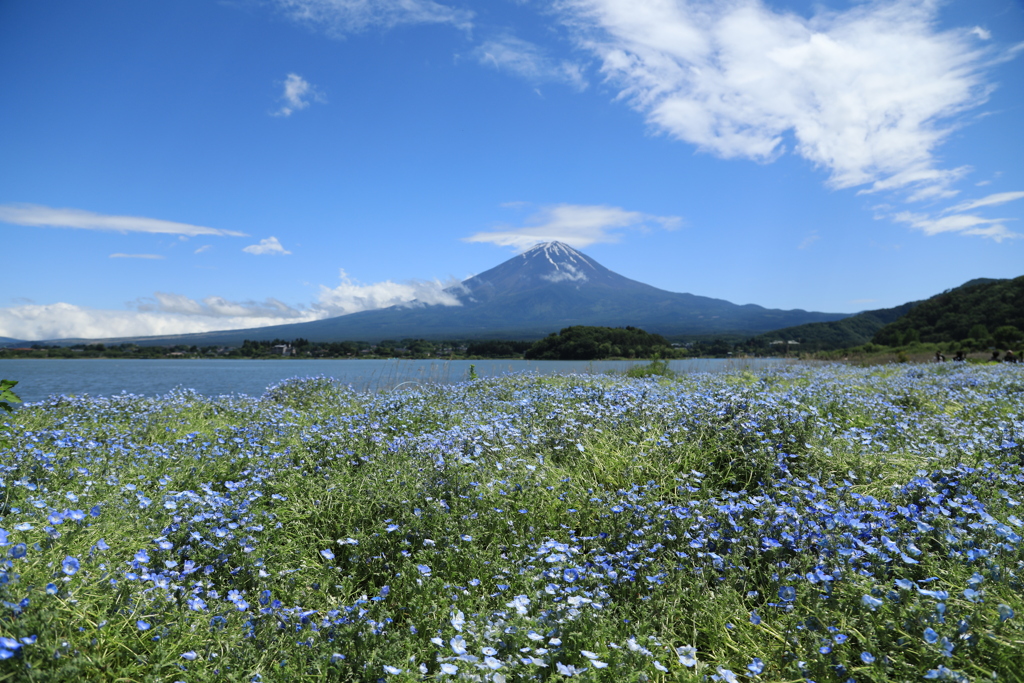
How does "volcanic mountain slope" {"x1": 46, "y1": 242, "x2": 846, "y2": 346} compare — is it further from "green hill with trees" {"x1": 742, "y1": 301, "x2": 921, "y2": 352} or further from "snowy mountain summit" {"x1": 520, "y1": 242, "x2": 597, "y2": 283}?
"green hill with trees" {"x1": 742, "y1": 301, "x2": 921, "y2": 352}

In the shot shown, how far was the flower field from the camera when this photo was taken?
87.4 inches

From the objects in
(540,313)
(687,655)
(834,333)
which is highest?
(540,313)

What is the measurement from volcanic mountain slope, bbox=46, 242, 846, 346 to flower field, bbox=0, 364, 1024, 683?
3530 inches

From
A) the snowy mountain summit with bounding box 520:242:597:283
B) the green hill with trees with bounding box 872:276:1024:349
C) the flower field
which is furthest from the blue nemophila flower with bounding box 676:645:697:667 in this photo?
the snowy mountain summit with bounding box 520:242:597:283

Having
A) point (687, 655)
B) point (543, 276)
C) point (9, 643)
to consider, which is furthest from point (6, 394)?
point (543, 276)

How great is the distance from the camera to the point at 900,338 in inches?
1650

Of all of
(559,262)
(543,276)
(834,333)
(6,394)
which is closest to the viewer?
(6,394)

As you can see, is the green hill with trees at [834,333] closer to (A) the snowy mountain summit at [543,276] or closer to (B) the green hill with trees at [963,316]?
(B) the green hill with trees at [963,316]

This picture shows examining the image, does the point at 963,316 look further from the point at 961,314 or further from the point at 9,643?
the point at 9,643

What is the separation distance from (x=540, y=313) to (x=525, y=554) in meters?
121

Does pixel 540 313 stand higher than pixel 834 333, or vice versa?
pixel 540 313

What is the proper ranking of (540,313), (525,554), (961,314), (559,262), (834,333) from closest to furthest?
(525,554) < (961,314) < (834,333) < (540,313) < (559,262)

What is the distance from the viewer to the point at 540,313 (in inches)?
4875

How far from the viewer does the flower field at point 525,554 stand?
7.29ft
